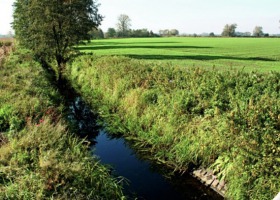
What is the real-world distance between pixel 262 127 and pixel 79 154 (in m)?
4.76

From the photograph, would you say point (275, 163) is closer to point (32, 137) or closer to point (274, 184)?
point (274, 184)

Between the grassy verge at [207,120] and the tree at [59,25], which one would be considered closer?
the grassy verge at [207,120]

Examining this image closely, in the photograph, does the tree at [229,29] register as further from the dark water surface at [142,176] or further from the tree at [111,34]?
the dark water surface at [142,176]

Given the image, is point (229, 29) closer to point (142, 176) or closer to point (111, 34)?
point (111, 34)

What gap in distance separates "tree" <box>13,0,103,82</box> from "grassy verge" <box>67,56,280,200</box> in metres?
10.6

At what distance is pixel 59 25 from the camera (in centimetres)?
2345

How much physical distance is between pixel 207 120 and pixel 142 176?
103 inches

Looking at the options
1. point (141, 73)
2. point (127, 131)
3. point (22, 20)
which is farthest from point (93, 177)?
point (22, 20)

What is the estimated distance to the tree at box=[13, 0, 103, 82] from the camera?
22.4 meters

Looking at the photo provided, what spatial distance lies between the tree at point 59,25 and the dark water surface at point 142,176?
43.8 feet

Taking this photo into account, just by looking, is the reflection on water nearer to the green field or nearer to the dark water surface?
the dark water surface

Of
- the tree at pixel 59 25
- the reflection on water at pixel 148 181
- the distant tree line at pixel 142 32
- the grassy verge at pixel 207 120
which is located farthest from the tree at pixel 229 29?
the reflection on water at pixel 148 181

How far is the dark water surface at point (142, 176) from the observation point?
25.2ft

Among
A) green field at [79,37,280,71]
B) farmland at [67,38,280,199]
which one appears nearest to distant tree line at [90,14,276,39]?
green field at [79,37,280,71]
